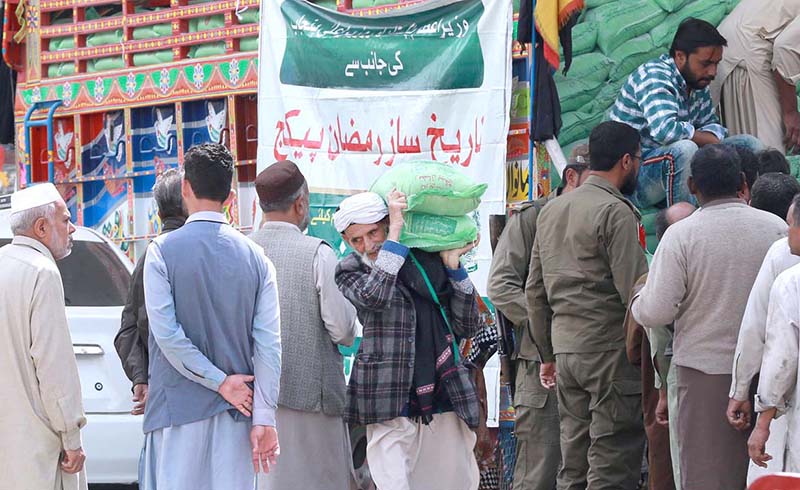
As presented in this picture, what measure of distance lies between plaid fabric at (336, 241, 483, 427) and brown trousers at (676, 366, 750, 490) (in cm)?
84

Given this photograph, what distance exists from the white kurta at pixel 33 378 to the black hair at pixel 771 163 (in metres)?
3.26

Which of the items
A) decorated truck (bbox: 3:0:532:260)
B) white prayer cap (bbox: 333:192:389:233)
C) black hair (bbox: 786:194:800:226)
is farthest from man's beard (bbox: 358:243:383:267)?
decorated truck (bbox: 3:0:532:260)

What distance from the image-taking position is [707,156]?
5441 millimetres

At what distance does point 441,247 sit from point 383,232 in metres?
0.26

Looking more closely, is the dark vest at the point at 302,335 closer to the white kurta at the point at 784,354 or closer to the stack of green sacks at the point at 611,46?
the white kurta at the point at 784,354

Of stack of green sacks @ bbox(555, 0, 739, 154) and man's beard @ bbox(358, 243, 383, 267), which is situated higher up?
stack of green sacks @ bbox(555, 0, 739, 154)

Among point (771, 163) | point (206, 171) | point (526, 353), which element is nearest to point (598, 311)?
point (526, 353)

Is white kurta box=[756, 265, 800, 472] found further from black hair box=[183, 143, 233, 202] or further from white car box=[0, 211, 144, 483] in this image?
white car box=[0, 211, 144, 483]

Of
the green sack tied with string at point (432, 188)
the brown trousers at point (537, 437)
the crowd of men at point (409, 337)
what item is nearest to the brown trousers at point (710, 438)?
the crowd of men at point (409, 337)

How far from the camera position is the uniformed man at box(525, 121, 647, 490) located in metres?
6.35

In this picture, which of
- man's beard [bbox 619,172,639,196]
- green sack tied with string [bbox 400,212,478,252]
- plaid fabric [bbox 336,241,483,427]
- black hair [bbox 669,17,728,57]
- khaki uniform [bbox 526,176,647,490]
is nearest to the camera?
plaid fabric [bbox 336,241,483,427]

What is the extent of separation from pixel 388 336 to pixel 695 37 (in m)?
2.97

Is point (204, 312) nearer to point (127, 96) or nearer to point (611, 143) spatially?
point (611, 143)

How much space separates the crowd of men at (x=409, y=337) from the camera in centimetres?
482
